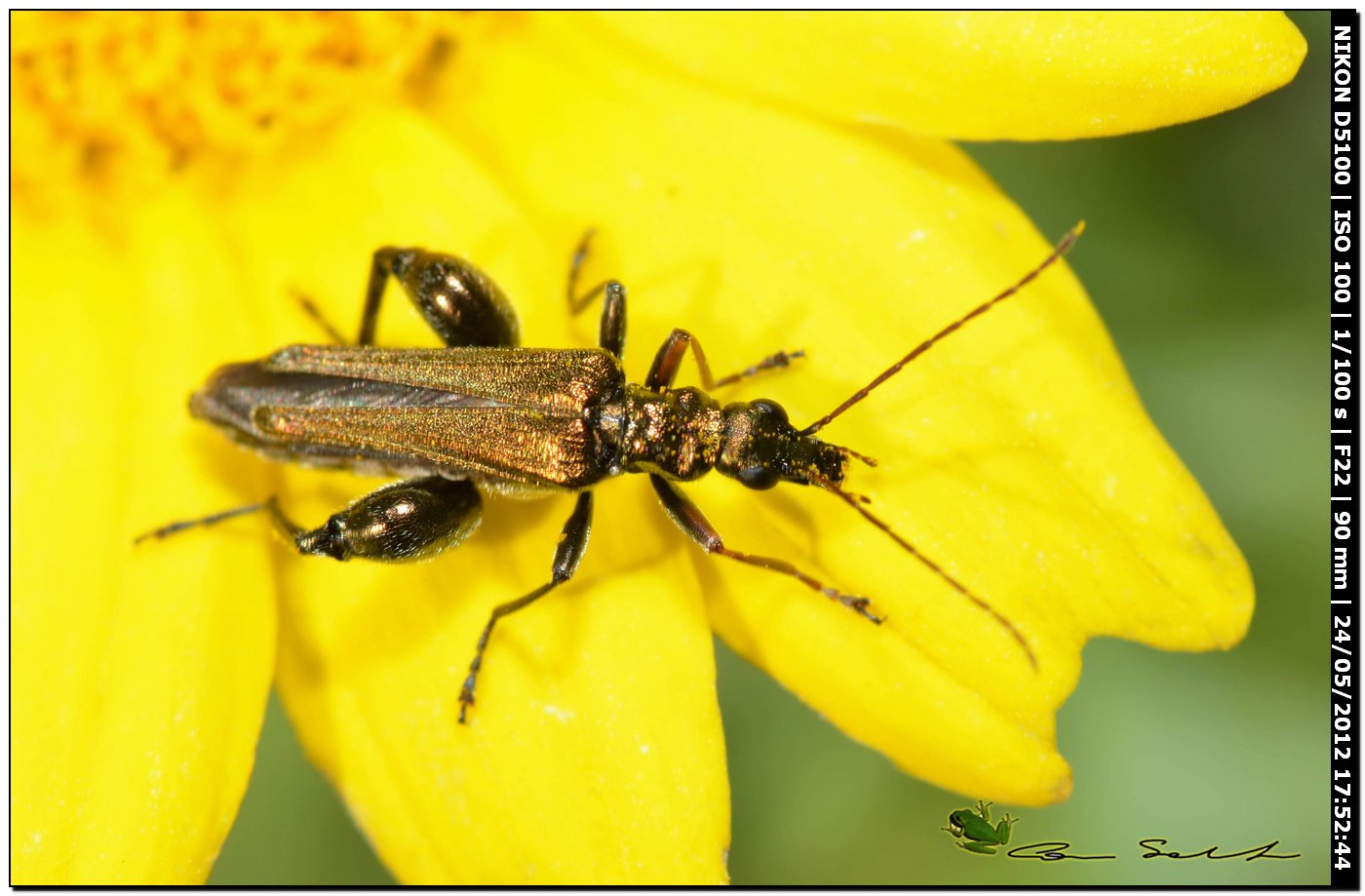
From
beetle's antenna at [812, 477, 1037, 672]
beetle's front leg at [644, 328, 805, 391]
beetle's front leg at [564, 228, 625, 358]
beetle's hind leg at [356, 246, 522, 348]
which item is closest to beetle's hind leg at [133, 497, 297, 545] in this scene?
beetle's hind leg at [356, 246, 522, 348]

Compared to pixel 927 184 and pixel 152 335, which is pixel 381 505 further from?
pixel 927 184

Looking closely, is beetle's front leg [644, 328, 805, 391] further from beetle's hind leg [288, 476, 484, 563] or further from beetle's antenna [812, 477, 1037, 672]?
beetle's hind leg [288, 476, 484, 563]

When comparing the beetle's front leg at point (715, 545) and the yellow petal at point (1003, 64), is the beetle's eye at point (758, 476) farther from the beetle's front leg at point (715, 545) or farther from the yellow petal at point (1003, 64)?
the yellow petal at point (1003, 64)

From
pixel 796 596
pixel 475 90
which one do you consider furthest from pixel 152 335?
pixel 796 596

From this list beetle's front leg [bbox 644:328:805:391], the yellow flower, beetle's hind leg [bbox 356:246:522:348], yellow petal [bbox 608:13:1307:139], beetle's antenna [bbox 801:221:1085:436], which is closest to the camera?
yellow petal [bbox 608:13:1307:139]

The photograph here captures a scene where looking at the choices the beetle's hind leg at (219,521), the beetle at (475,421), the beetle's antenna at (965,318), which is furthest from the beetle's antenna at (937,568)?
the beetle's hind leg at (219,521)

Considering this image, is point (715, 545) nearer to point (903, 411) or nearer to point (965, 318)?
point (903, 411)
